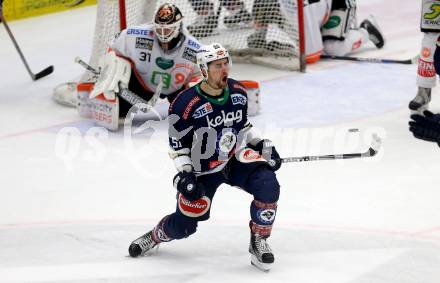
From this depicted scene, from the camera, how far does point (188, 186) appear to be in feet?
15.2

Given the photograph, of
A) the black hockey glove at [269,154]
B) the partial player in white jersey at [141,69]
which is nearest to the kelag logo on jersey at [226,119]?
the black hockey glove at [269,154]

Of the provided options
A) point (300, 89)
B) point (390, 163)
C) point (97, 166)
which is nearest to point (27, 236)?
point (97, 166)

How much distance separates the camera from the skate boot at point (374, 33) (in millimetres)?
10305

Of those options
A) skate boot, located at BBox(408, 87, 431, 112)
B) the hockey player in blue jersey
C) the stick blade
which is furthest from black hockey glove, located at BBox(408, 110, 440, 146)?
the stick blade

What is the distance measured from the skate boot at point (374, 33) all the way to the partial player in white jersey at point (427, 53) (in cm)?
273

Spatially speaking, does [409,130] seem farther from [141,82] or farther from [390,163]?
[141,82]

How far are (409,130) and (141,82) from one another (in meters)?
1.94

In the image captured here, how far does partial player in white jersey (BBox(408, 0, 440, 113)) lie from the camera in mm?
7391

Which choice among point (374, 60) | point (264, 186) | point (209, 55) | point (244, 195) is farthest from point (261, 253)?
point (374, 60)

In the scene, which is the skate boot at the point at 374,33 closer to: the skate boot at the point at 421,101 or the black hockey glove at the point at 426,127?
the skate boot at the point at 421,101

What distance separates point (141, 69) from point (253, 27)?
2.24 m

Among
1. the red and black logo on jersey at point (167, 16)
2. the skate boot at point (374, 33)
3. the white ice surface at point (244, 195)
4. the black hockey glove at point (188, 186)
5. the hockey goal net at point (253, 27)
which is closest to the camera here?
the black hockey glove at point (188, 186)

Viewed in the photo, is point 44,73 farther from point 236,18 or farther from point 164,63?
point 164,63

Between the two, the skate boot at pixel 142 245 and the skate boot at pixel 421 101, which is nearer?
the skate boot at pixel 142 245
